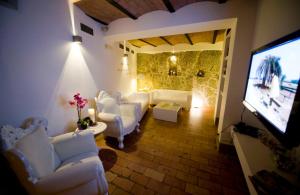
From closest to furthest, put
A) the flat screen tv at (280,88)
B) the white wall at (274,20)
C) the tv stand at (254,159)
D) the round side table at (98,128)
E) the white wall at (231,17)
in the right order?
1. the flat screen tv at (280,88)
2. the tv stand at (254,159)
3. the white wall at (274,20)
4. the white wall at (231,17)
5. the round side table at (98,128)

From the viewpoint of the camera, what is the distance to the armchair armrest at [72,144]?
1.34m

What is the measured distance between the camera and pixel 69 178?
0.96 m

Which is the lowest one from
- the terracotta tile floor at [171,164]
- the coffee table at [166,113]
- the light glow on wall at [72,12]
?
the terracotta tile floor at [171,164]

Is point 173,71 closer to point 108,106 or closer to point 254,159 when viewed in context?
point 108,106

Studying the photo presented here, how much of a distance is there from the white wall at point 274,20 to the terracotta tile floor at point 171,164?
817 millimetres

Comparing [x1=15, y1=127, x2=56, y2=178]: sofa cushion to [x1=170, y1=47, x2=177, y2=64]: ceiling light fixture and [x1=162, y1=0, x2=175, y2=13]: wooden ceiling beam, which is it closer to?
[x1=162, y1=0, x2=175, y2=13]: wooden ceiling beam

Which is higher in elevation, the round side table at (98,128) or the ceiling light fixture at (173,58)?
the ceiling light fixture at (173,58)

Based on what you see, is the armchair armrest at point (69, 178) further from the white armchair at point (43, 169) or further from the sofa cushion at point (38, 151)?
the sofa cushion at point (38, 151)

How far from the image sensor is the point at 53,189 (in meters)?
0.93

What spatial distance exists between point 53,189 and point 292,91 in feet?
6.24

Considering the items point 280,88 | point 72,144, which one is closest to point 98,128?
point 72,144

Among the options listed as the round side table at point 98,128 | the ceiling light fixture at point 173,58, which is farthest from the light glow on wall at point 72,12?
the ceiling light fixture at point 173,58

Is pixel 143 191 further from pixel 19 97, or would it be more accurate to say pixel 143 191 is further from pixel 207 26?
pixel 207 26

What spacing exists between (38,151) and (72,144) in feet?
1.14
